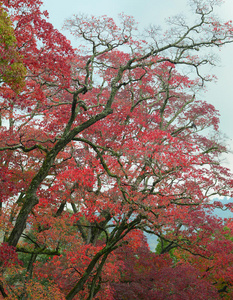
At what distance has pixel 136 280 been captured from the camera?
14000 millimetres

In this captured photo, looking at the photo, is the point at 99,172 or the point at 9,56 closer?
the point at 9,56

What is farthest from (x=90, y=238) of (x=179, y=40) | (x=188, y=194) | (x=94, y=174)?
(x=179, y=40)

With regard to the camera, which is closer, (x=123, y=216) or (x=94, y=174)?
(x=123, y=216)

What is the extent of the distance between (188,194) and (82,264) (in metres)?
5.77

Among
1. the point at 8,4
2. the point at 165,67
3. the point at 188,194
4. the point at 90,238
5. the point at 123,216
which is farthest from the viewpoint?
the point at 165,67

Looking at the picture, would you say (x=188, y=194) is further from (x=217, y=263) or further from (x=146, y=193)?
(x=217, y=263)

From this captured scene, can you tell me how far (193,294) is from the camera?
13.2 meters

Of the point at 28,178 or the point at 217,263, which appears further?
the point at 217,263

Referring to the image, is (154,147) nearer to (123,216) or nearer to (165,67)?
(123,216)

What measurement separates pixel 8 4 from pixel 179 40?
6582 mm

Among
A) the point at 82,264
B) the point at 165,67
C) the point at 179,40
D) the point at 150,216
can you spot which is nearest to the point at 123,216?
the point at 150,216

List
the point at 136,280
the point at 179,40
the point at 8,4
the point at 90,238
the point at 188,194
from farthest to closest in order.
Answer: the point at 136,280 → the point at 90,238 → the point at 179,40 → the point at 188,194 → the point at 8,4

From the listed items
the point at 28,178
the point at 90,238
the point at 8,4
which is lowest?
the point at 90,238

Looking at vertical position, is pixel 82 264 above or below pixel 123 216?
below
